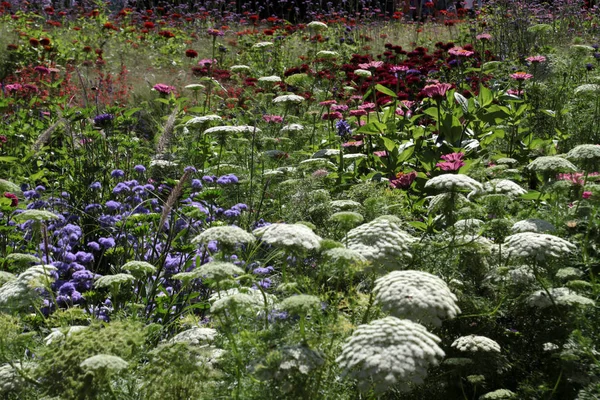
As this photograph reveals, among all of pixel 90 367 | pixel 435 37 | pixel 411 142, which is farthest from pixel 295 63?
pixel 90 367

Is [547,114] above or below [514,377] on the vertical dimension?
above

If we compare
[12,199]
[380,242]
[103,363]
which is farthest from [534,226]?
[12,199]

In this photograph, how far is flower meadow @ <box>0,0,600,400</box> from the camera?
6.80 ft

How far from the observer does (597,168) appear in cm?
339

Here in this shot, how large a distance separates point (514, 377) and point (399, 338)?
1.18m

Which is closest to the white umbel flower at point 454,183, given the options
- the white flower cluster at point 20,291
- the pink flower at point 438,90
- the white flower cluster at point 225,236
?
the white flower cluster at point 225,236

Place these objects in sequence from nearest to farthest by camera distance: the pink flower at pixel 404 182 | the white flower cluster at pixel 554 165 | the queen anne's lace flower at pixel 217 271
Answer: the queen anne's lace flower at pixel 217 271
the white flower cluster at pixel 554 165
the pink flower at pixel 404 182

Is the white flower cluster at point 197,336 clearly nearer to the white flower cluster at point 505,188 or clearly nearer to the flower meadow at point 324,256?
the flower meadow at point 324,256

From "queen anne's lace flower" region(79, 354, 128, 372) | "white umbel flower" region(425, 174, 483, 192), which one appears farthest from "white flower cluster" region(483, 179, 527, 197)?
"queen anne's lace flower" region(79, 354, 128, 372)

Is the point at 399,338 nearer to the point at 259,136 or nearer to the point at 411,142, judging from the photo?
the point at 411,142

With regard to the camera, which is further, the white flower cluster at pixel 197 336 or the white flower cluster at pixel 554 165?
the white flower cluster at pixel 554 165

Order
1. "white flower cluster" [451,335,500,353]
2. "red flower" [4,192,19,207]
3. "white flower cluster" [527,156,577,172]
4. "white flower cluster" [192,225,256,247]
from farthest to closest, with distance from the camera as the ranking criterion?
"red flower" [4,192,19,207] → "white flower cluster" [527,156,577,172] → "white flower cluster" [451,335,500,353] → "white flower cluster" [192,225,256,247]

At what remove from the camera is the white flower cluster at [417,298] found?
1915 mm

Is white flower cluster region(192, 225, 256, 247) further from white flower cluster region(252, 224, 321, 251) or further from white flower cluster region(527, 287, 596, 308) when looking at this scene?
white flower cluster region(527, 287, 596, 308)
